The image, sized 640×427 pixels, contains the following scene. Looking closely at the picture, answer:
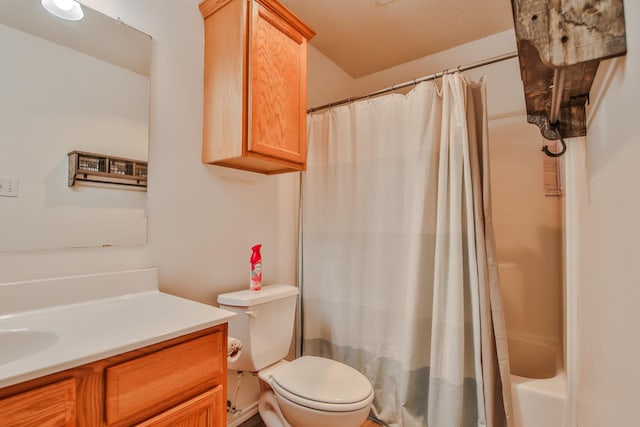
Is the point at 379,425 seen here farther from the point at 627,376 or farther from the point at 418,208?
the point at 627,376

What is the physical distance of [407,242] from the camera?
161 cm

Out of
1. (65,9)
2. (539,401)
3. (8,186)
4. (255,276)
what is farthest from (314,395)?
(65,9)

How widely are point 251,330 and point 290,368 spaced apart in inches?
10.7

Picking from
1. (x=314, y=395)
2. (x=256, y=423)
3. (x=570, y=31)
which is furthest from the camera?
(x=256, y=423)

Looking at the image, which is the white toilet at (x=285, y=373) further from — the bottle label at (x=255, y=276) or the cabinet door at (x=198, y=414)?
the cabinet door at (x=198, y=414)

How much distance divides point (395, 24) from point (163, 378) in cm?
220

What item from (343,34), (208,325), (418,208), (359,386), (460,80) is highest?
(343,34)

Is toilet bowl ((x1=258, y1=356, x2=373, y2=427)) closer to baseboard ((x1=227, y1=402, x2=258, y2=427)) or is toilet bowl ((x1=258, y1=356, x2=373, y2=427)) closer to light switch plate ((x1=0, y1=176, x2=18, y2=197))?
baseboard ((x1=227, y1=402, x2=258, y2=427))

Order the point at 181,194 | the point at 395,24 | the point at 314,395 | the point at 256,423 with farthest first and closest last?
the point at 395,24 → the point at 256,423 → the point at 181,194 → the point at 314,395

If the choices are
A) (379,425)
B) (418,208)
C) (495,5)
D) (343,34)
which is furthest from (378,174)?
(379,425)

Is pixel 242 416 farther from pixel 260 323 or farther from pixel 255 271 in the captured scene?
pixel 255 271

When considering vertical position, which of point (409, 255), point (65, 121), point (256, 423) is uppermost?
point (65, 121)

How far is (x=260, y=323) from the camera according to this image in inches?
56.5

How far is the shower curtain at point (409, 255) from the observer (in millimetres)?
1361
